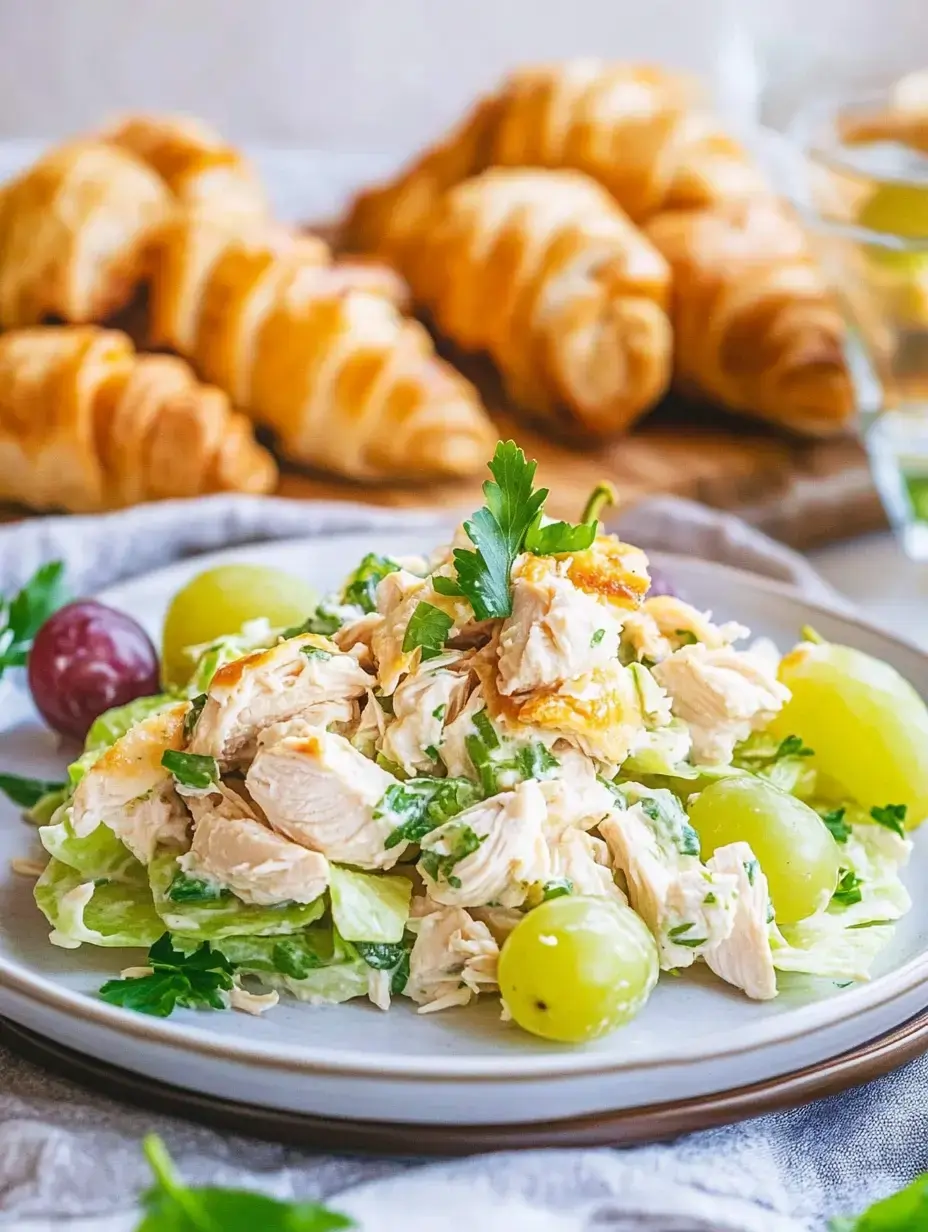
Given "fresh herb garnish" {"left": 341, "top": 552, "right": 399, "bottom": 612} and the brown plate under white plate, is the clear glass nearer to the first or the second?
"fresh herb garnish" {"left": 341, "top": 552, "right": 399, "bottom": 612}

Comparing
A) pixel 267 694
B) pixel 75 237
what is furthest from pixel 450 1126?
pixel 75 237

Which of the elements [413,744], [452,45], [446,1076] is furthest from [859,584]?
[452,45]

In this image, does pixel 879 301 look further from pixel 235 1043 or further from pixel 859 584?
pixel 235 1043

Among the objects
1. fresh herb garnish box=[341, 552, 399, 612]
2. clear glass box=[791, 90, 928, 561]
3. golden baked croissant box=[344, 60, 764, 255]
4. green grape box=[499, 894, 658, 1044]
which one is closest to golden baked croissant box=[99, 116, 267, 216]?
golden baked croissant box=[344, 60, 764, 255]

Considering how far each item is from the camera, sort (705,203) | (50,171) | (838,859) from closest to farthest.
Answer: (838,859), (50,171), (705,203)

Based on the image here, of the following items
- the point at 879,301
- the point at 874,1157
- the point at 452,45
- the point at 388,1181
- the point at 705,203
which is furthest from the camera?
the point at 452,45

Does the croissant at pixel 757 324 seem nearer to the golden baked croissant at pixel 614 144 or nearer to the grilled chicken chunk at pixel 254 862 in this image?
the golden baked croissant at pixel 614 144

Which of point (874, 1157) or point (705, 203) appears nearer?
point (874, 1157)
